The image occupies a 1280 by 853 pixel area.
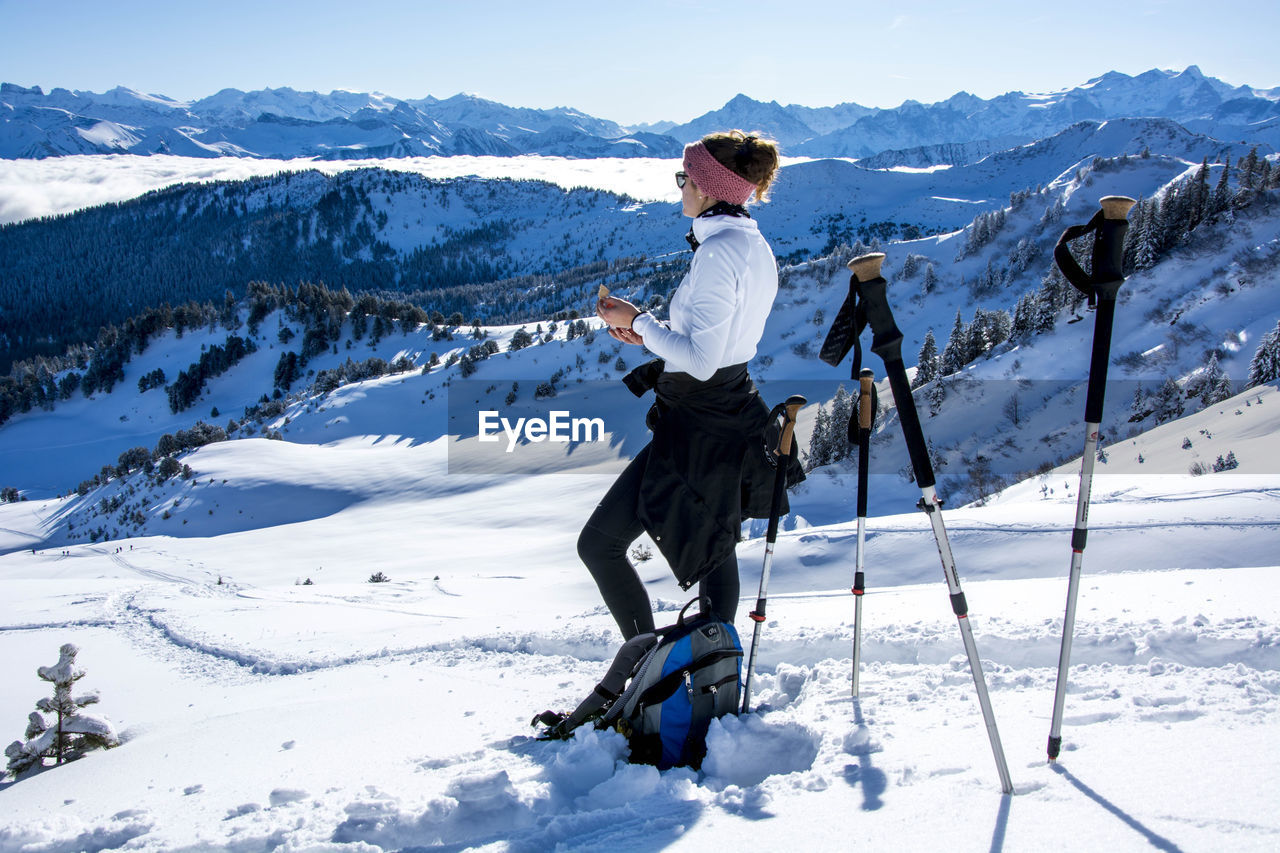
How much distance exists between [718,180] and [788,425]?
98cm

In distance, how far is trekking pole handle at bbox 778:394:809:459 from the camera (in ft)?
8.71

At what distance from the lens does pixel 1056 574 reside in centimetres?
492

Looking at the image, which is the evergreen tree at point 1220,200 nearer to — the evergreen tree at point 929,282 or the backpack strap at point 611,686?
the evergreen tree at point 929,282

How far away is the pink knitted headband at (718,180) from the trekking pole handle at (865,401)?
0.82 metres

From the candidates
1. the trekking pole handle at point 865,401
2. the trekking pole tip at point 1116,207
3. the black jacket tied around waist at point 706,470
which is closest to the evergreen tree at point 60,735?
the black jacket tied around waist at point 706,470

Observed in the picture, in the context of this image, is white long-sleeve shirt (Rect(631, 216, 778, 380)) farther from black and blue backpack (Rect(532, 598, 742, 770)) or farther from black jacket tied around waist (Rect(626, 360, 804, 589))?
black and blue backpack (Rect(532, 598, 742, 770))

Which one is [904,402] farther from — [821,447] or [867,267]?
[821,447]

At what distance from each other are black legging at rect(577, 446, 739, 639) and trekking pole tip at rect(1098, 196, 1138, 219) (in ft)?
5.76

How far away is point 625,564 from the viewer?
3.03 meters

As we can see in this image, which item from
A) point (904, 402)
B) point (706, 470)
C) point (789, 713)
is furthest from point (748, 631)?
point (904, 402)

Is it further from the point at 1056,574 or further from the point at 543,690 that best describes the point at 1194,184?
the point at 543,690

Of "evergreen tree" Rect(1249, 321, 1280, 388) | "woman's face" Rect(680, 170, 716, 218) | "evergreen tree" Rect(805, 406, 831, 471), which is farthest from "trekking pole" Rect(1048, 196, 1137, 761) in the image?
"evergreen tree" Rect(805, 406, 831, 471)

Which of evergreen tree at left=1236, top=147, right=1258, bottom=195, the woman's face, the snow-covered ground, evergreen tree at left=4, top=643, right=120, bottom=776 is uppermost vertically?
evergreen tree at left=1236, top=147, right=1258, bottom=195

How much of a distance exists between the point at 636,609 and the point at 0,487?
65.3 metres
